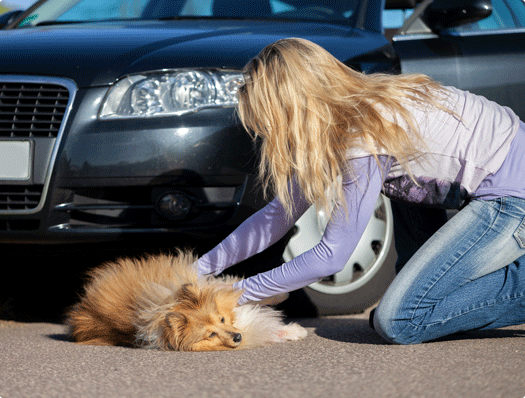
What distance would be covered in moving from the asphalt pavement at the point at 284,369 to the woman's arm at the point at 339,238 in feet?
0.91

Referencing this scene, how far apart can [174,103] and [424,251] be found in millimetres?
1249

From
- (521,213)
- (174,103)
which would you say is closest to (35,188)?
(174,103)

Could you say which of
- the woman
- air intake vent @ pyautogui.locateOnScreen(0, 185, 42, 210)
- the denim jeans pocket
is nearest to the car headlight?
the woman

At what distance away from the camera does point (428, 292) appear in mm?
2496

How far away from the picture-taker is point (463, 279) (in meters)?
2.52

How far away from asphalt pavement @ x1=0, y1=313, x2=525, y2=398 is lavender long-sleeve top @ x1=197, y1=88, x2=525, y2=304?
0.32m

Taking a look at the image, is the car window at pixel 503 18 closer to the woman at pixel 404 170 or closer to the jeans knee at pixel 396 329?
the woman at pixel 404 170

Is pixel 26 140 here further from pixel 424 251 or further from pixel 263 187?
pixel 424 251

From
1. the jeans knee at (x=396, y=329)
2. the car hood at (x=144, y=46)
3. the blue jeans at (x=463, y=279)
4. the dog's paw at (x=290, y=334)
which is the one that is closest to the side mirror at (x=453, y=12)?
the car hood at (x=144, y=46)

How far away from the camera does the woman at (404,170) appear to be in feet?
7.82

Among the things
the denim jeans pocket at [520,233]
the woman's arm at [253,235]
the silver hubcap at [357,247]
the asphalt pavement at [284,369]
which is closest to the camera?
the asphalt pavement at [284,369]

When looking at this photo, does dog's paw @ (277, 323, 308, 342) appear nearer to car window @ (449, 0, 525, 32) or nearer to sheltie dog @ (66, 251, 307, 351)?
sheltie dog @ (66, 251, 307, 351)

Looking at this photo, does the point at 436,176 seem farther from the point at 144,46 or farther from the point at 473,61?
the point at 144,46

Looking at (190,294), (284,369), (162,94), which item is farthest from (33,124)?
(284,369)
